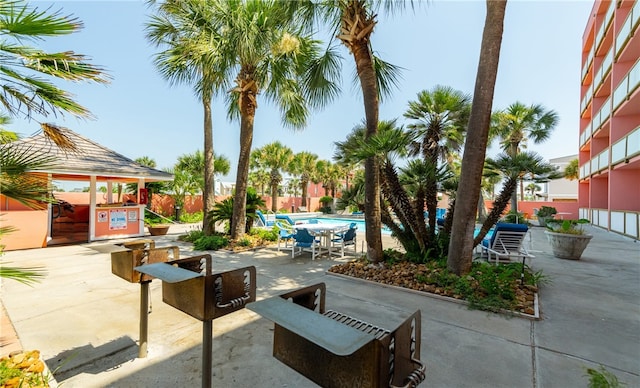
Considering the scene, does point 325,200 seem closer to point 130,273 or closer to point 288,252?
point 288,252

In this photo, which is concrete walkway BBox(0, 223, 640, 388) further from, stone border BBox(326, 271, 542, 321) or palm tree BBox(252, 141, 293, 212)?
palm tree BBox(252, 141, 293, 212)

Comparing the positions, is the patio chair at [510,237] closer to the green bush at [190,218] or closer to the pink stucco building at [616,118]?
the pink stucco building at [616,118]

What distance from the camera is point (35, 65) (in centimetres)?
205

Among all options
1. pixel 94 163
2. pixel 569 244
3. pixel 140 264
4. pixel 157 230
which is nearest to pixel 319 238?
pixel 140 264

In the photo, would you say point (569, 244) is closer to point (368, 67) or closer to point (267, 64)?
point (368, 67)

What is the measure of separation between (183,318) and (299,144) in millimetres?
23815

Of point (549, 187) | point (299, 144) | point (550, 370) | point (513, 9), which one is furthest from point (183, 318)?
point (549, 187)

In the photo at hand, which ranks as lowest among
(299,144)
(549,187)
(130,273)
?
(130,273)

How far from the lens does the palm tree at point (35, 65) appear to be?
1847 mm

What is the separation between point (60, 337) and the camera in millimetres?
2941

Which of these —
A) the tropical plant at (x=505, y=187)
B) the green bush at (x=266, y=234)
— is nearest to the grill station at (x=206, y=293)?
the tropical plant at (x=505, y=187)

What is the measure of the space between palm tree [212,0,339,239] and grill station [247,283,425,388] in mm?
6398

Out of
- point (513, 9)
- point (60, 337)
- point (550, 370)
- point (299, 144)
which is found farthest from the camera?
point (299, 144)

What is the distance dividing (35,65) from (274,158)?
75.2ft
